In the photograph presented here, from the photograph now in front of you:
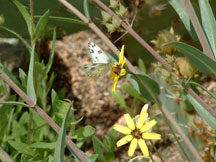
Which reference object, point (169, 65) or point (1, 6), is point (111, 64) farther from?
point (1, 6)

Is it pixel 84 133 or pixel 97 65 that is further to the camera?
pixel 84 133

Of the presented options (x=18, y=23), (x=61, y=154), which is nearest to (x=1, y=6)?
(x=18, y=23)

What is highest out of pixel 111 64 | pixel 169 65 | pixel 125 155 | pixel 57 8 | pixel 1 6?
pixel 1 6

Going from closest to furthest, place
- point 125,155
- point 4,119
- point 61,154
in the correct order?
1. point 61,154
2. point 4,119
3. point 125,155

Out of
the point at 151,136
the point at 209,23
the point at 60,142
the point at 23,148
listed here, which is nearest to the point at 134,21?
the point at 209,23

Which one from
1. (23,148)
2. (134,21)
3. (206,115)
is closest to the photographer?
(206,115)

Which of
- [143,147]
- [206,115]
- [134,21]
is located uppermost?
[134,21]

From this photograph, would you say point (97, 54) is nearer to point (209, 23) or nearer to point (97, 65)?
point (97, 65)
